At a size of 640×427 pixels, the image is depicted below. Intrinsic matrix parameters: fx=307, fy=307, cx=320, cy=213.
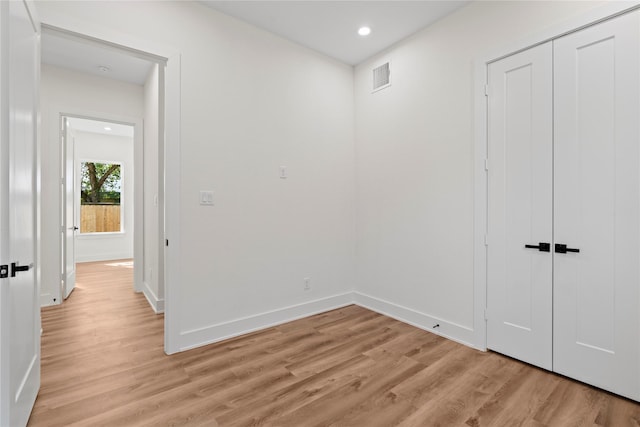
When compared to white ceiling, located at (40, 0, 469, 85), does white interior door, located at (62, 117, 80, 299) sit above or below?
below

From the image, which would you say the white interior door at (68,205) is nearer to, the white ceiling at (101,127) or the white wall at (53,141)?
the white wall at (53,141)

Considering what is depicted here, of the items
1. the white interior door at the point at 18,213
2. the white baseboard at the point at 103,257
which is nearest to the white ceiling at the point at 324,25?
the white interior door at the point at 18,213

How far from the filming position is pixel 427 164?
3064mm

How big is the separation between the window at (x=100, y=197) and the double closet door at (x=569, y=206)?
8.12 meters

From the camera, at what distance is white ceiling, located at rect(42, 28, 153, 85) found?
3412 millimetres

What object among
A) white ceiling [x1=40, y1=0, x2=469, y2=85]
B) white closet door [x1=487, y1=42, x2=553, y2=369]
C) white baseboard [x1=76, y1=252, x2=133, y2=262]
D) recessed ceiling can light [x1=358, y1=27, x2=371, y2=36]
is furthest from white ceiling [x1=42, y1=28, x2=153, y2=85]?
white baseboard [x1=76, y1=252, x2=133, y2=262]

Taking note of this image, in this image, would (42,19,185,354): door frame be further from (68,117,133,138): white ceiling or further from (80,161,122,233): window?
(80,161,122,233): window

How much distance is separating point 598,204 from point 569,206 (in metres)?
0.15

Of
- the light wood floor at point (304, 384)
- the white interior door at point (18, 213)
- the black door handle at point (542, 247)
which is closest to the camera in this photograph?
the white interior door at point (18, 213)

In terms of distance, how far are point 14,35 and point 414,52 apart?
3086mm

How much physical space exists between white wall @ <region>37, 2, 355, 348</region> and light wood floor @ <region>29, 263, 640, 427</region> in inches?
17.0

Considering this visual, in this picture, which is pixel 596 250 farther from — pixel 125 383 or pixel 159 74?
pixel 159 74

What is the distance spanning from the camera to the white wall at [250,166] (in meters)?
2.63

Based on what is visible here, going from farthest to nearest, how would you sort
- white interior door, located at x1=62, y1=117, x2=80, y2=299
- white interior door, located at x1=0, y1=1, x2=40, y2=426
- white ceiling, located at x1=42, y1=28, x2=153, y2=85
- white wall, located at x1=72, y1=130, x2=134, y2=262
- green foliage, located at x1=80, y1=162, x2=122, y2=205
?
green foliage, located at x1=80, y1=162, x2=122, y2=205
white wall, located at x1=72, y1=130, x2=134, y2=262
white interior door, located at x1=62, y1=117, x2=80, y2=299
white ceiling, located at x1=42, y1=28, x2=153, y2=85
white interior door, located at x1=0, y1=1, x2=40, y2=426
